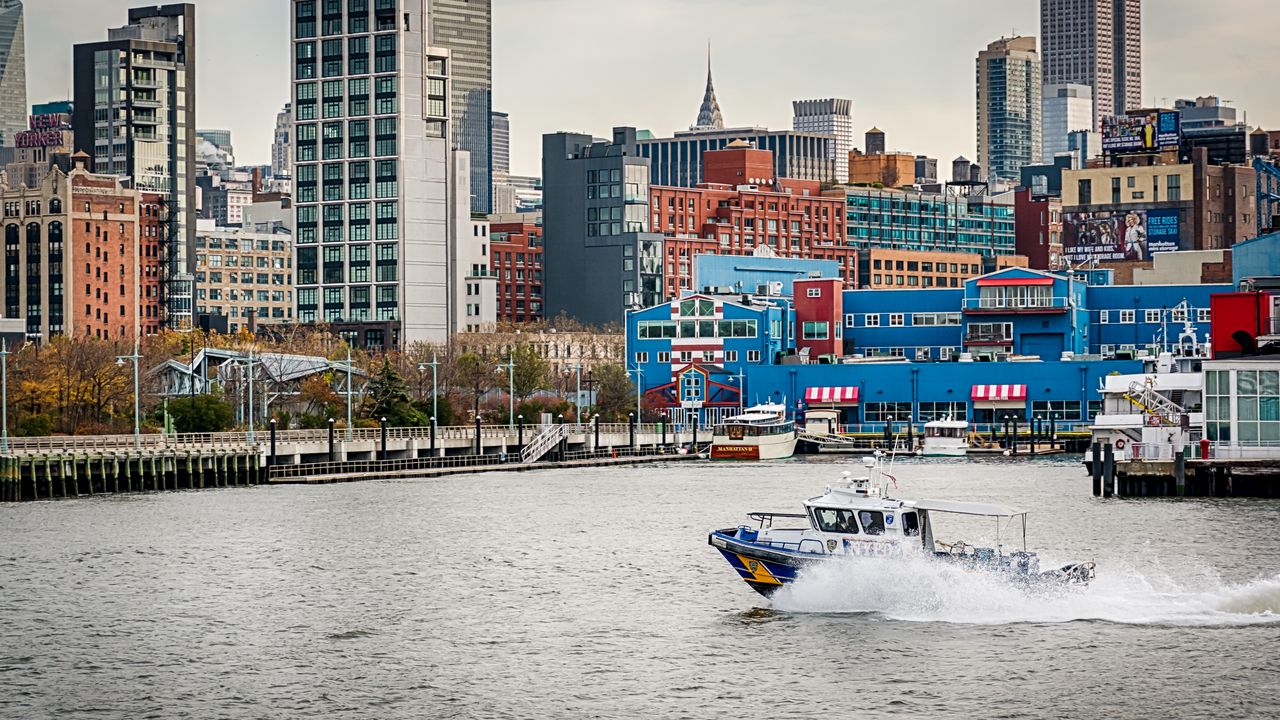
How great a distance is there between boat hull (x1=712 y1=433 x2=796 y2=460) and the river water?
2964 inches

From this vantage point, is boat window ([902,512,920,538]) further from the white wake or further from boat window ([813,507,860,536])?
boat window ([813,507,860,536])

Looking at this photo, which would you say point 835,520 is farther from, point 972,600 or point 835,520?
point 972,600

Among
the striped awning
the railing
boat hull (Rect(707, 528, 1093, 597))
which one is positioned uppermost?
the striped awning

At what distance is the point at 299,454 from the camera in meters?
151

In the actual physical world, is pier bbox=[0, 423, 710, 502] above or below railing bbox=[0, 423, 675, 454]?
below

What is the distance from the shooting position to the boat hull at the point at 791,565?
68.5 m

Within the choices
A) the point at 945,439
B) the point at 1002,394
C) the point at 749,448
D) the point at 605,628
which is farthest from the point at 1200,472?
the point at 1002,394

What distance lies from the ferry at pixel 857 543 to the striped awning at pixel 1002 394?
130 m

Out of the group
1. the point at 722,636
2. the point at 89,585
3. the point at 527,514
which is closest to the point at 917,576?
the point at 722,636

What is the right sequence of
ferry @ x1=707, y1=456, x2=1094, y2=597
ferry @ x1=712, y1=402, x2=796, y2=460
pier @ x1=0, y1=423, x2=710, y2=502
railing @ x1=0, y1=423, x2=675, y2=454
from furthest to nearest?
ferry @ x1=712, y1=402, x2=796, y2=460
railing @ x1=0, y1=423, x2=675, y2=454
pier @ x1=0, y1=423, x2=710, y2=502
ferry @ x1=707, y1=456, x2=1094, y2=597

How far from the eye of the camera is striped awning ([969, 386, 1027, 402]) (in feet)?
652

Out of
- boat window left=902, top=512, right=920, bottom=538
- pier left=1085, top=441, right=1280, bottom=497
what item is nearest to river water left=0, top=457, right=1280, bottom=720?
boat window left=902, top=512, right=920, bottom=538

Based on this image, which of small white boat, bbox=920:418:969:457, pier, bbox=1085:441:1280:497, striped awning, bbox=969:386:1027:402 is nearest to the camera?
pier, bbox=1085:441:1280:497

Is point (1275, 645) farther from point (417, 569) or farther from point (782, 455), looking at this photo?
point (782, 455)
